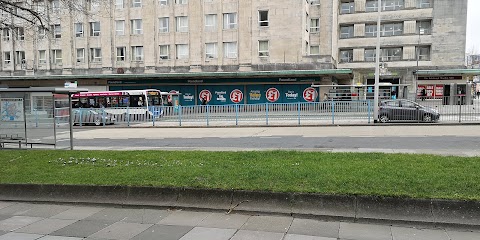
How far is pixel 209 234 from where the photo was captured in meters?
5.04

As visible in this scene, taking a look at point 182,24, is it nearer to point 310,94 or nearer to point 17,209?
point 310,94

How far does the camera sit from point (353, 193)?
5.70 metres

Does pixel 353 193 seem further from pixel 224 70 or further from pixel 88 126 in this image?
pixel 224 70

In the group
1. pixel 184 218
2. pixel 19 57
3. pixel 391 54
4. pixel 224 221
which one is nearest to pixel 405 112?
pixel 224 221

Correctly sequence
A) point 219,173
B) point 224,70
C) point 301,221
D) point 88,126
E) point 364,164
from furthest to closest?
point 224,70, point 88,126, point 364,164, point 219,173, point 301,221

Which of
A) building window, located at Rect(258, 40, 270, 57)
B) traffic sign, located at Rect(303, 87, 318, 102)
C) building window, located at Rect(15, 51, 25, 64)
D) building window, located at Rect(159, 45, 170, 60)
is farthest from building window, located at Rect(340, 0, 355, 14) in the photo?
building window, located at Rect(15, 51, 25, 64)

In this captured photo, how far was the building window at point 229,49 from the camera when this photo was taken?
Answer: 137 ft

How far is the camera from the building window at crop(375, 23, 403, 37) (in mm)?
50291

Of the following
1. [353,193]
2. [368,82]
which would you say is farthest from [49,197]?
[368,82]

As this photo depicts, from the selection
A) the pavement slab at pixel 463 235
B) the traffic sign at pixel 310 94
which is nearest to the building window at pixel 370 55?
the traffic sign at pixel 310 94

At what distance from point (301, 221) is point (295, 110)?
61.1 ft

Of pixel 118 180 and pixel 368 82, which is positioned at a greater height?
pixel 368 82

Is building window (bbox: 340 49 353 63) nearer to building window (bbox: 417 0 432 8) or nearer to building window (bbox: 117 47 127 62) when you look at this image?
building window (bbox: 417 0 432 8)

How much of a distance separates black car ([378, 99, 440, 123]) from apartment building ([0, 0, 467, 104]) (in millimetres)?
15775
